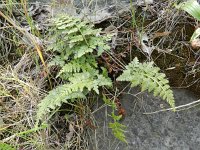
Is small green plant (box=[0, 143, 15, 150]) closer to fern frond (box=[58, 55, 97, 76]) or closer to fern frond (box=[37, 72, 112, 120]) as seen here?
fern frond (box=[37, 72, 112, 120])

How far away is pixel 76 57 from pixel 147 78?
45 centimetres

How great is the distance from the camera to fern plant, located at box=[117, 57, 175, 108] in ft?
6.32

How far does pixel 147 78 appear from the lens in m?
2.00

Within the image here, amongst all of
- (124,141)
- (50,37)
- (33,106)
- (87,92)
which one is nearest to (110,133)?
(124,141)

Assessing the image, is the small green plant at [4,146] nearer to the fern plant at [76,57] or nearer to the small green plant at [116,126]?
the fern plant at [76,57]

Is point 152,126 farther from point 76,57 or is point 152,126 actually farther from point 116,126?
point 76,57

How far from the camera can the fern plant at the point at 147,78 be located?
6.32 feet

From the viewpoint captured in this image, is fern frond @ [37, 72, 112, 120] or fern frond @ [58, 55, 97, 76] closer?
fern frond @ [37, 72, 112, 120]

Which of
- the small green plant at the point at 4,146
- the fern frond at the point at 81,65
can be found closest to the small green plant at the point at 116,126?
the fern frond at the point at 81,65

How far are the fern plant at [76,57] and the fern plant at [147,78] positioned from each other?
0.14 meters

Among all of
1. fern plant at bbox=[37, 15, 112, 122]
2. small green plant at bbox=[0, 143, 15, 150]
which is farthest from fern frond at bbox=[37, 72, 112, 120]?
small green plant at bbox=[0, 143, 15, 150]

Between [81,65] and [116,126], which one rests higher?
[81,65]

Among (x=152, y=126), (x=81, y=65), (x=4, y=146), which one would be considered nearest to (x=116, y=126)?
(x=152, y=126)

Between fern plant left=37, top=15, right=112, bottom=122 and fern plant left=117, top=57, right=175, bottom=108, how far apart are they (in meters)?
0.14
